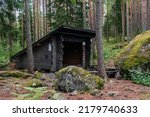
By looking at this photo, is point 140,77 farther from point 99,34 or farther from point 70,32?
point 70,32

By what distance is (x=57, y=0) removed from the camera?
32.0 m

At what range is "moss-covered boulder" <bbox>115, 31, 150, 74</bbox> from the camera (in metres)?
14.2

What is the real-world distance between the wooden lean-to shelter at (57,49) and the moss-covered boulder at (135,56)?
16.8 feet

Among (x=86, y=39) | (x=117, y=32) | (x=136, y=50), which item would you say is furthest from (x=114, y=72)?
(x=117, y=32)

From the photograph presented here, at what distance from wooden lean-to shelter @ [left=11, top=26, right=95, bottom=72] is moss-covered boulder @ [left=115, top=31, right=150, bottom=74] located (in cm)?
513

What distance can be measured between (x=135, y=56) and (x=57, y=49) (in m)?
6.74

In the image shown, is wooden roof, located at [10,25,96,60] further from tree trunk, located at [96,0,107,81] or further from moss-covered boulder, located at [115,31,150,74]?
tree trunk, located at [96,0,107,81]

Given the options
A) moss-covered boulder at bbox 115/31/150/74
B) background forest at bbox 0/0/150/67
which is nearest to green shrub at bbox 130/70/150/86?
moss-covered boulder at bbox 115/31/150/74

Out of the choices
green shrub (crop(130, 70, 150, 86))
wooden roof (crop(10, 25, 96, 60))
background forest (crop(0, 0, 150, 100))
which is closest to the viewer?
background forest (crop(0, 0, 150, 100))

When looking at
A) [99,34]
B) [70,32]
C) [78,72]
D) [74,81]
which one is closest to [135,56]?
[99,34]

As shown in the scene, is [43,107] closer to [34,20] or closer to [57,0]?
[57,0]

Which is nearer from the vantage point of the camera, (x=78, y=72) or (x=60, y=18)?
(x=78, y=72)

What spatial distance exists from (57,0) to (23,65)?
451 inches

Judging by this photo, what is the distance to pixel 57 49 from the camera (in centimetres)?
1994
